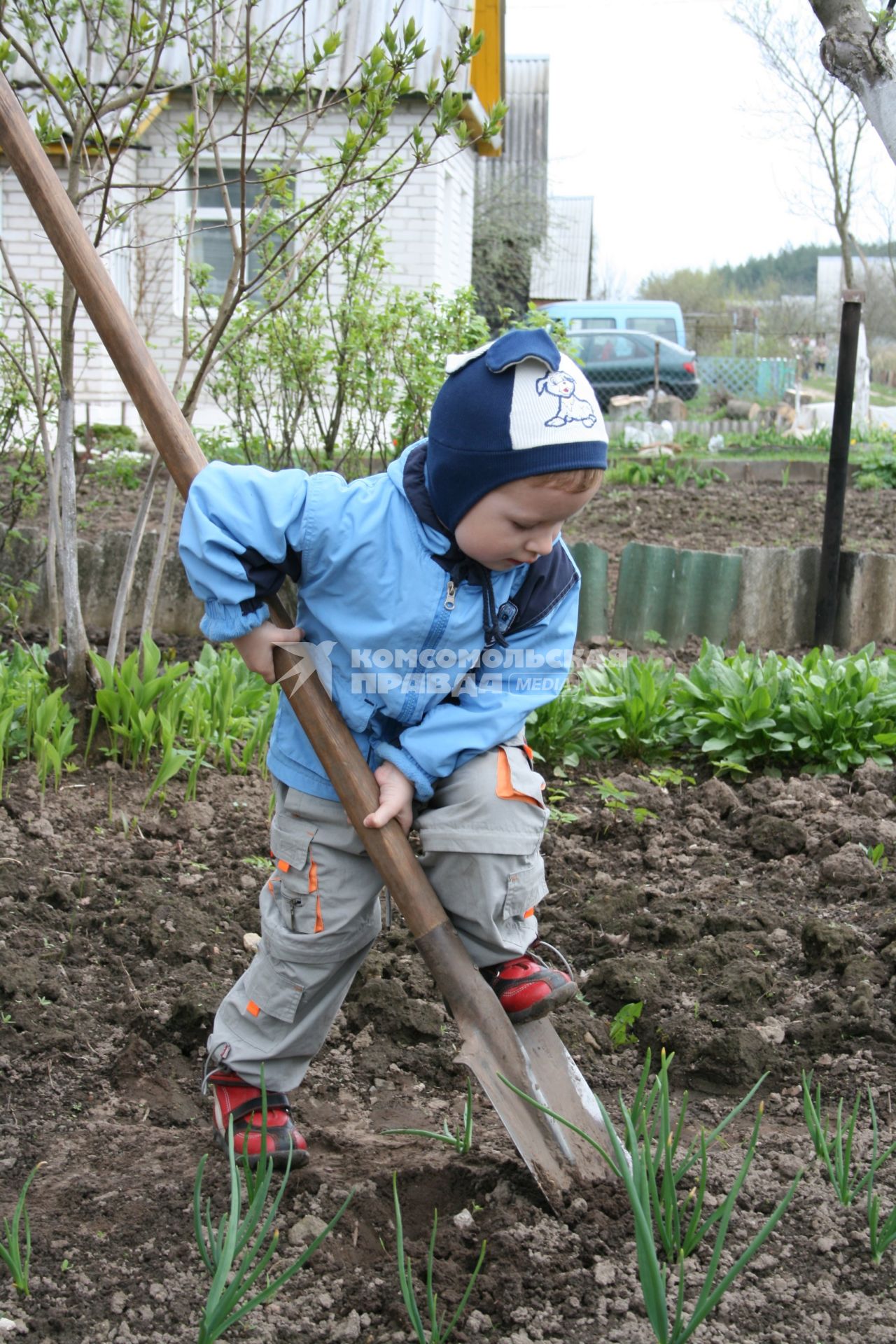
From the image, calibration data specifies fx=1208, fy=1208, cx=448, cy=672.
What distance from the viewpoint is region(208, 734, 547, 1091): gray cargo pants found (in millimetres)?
1953

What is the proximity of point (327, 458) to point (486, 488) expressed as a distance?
14.5 ft

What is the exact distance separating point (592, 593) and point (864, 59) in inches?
122

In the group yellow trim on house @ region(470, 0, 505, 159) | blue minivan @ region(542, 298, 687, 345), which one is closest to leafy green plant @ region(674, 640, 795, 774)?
yellow trim on house @ region(470, 0, 505, 159)

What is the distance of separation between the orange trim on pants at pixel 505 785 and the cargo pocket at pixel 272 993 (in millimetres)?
461

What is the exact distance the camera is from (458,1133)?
211cm

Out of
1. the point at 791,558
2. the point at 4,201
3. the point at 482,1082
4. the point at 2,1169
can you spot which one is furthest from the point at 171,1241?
the point at 4,201

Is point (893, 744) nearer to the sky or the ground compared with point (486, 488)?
nearer to the ground

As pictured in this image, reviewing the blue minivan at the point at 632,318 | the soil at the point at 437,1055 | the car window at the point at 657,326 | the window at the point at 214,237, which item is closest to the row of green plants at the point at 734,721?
the soil at the point at 437,1055

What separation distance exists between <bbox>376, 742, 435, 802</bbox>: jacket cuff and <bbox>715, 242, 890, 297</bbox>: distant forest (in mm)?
48769

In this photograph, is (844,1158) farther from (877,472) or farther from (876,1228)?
(877,472)

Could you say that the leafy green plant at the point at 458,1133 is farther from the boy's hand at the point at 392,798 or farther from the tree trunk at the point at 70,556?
the tree trunk at the point at 70,556

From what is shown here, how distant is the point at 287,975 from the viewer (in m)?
1.99

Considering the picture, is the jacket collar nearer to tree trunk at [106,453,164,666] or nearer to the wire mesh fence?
tree trunk at [106,453,164,666]

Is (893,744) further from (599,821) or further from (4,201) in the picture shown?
(4,201)
